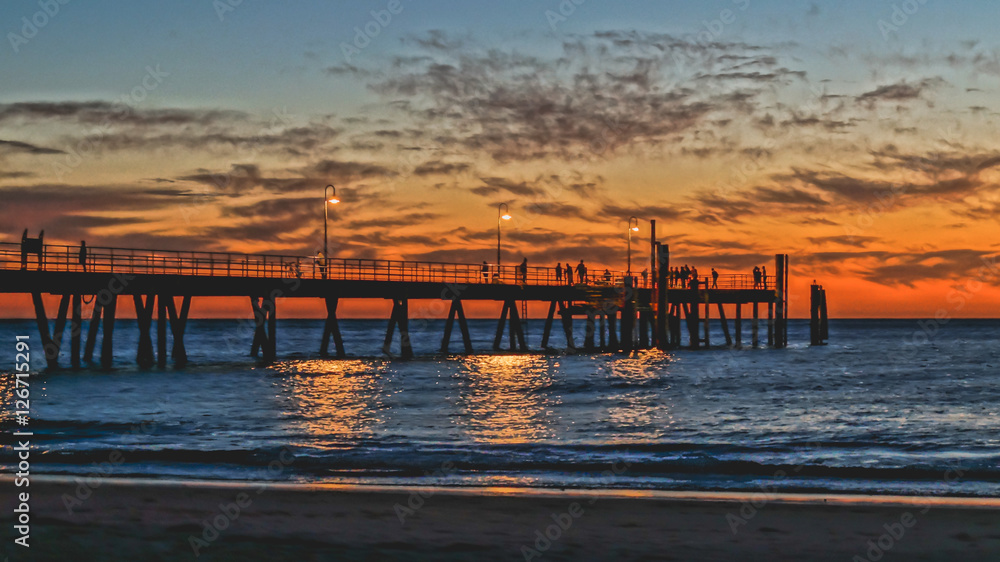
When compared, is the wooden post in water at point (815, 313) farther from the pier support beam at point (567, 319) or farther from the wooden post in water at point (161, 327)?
the wooden post in water at point (161, 327)

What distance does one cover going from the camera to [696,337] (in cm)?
6412

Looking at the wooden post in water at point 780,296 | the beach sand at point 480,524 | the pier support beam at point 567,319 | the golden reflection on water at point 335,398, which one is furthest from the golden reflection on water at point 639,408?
the wooden post in water at point 780,296

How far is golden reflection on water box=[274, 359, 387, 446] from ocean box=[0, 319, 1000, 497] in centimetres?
10

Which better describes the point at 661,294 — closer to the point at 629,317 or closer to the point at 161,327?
the point at 629,317

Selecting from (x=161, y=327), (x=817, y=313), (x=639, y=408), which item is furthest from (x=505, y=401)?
(x=817, y=313)

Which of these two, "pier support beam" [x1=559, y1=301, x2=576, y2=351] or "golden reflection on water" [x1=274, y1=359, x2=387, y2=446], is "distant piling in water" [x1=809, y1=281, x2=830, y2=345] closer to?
"pier support beam" [x1=559, y1=301, x2=576, y2=351]

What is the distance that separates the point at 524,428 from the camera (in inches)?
811

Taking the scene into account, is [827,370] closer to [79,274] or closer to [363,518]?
[79,274]

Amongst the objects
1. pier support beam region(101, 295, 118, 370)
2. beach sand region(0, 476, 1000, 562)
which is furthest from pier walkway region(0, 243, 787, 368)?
beach sand region(0, 476, 1000, 562)

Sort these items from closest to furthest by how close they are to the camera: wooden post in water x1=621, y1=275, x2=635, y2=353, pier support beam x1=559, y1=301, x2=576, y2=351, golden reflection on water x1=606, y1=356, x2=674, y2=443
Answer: golden reflection on water x1=606, y1=356, x2=674, y2=443 → wooden post in water x1=621, y1=275, x2=635, y2=353 → pier support beam x1=559, y1=301, x2=576, y2=351

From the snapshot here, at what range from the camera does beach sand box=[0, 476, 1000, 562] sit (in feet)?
27.8

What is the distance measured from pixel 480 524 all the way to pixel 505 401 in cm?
1805

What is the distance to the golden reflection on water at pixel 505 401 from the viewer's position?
19.9m

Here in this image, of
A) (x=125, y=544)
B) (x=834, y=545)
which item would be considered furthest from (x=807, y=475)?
(x=125, y=544)
